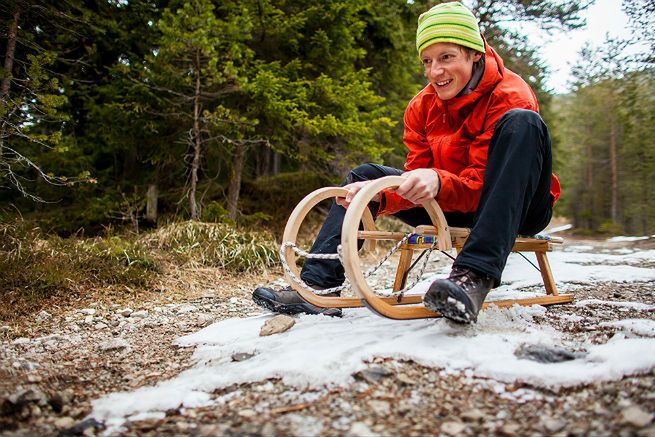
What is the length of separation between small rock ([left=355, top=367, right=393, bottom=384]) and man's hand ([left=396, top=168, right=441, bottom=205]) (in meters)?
0.72

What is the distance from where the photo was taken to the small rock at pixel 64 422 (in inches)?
49.6

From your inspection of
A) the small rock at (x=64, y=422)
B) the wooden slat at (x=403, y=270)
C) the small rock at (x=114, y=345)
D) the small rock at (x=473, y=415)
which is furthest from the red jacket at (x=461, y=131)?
the small rock at (x=64, y=422)

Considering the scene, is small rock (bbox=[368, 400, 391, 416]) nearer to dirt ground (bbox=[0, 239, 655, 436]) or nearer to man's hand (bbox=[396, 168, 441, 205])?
dirt ground (bbox=[0, 239, 655, 436])

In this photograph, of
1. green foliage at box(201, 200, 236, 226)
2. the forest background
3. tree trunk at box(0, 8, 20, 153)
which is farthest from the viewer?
green foliage at box(201, 200, 236, 226)

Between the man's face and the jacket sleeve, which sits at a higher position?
the man's face

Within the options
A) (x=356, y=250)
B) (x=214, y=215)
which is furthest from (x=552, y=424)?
(x=214, y=215)

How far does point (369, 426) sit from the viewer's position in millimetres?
1172

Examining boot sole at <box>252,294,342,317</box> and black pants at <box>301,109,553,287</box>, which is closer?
black pants at <box>301,109,553,287</box>

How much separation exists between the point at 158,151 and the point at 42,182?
1442 millimetres

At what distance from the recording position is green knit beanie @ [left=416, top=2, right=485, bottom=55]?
206 cm

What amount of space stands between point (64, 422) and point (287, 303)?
Answer: 3.69 feet

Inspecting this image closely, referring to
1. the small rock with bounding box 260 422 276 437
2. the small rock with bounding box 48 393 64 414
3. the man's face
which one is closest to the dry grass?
the small rock with bounding box 48 393 64 414

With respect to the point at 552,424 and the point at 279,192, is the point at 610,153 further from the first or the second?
the point at 552,424

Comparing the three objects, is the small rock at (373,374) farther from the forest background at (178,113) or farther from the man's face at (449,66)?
the forest background at (178,113)
